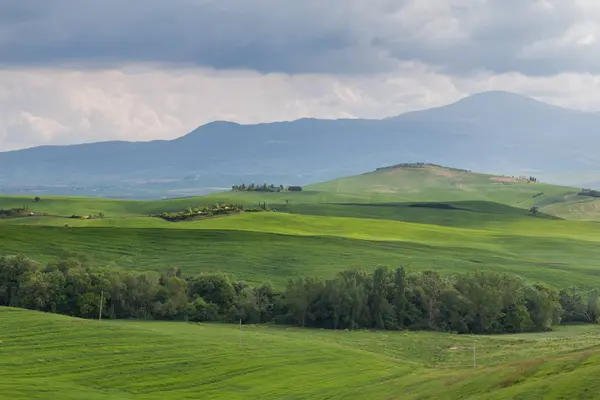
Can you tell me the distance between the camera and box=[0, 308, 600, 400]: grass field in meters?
54.8

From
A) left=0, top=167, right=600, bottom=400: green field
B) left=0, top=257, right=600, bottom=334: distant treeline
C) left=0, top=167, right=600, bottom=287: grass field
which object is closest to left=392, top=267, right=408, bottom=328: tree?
left=0, top=257, right=600, bottom=334: distant treeline

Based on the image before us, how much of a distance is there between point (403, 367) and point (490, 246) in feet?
348

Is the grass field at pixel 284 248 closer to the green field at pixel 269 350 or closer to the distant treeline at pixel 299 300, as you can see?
the green field at pixel 269 350

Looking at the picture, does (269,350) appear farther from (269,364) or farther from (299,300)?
(299,300)

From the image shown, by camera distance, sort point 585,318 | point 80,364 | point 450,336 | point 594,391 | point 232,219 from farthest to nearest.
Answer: point 232,219, point 585,318, point 450,336, point 80,364, point 594,391

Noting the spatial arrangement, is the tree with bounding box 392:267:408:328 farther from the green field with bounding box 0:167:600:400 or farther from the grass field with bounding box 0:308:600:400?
the grass field with bounding box 0:308:600:400

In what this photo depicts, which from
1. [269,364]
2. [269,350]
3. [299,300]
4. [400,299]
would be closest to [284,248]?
[299,300]

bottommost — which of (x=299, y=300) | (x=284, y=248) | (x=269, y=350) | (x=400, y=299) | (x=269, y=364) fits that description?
(x=269, y=364)

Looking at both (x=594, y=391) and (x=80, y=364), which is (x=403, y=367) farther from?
(x=594, y=391)

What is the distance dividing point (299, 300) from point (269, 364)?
120 feet

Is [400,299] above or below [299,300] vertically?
above

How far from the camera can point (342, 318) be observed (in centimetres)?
11269

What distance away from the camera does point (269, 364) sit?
7688 cm

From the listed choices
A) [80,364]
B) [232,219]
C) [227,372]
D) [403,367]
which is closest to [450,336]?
[403,367]
